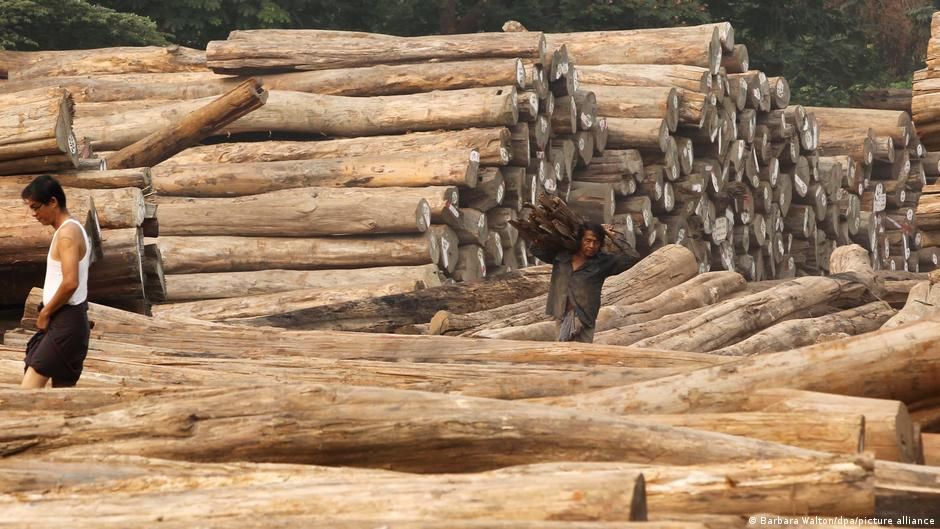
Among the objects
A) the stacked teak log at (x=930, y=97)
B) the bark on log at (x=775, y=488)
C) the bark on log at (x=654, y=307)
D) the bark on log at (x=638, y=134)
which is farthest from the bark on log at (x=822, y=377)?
the bark on log at (x=638, y=134)

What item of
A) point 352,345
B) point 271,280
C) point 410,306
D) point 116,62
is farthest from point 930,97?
point 116,62

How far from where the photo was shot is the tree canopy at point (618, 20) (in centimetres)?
2555

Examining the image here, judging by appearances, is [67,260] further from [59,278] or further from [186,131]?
[186,131]

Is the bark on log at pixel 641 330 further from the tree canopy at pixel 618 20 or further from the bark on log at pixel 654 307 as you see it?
the tree canopy at pixel 618 20

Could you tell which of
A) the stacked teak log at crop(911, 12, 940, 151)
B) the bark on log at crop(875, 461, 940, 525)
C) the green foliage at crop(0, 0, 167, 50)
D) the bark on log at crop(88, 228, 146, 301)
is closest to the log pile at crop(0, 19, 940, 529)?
the bark on log at crop(875, 461, 940, 525)

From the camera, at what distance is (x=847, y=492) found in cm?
435

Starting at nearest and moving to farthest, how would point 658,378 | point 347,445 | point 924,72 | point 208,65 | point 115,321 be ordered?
point 347,445, point 658,378, point 924,72, point 115,321, point 208,65

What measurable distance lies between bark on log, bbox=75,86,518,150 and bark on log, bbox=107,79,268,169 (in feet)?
6.45

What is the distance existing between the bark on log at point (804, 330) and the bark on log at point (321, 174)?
172 inches

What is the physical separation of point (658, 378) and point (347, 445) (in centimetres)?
176

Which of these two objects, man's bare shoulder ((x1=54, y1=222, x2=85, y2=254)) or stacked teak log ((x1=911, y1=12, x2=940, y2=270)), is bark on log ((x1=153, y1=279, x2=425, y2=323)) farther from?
man's bare shoulder ((x1=54, y1=222, x2=85, y2=254))

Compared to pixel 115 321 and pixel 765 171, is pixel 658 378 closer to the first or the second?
pixel 115 321

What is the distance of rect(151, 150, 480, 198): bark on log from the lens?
1523cm

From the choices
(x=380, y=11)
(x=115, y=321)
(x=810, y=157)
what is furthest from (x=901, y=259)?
(x=115, y=321)
